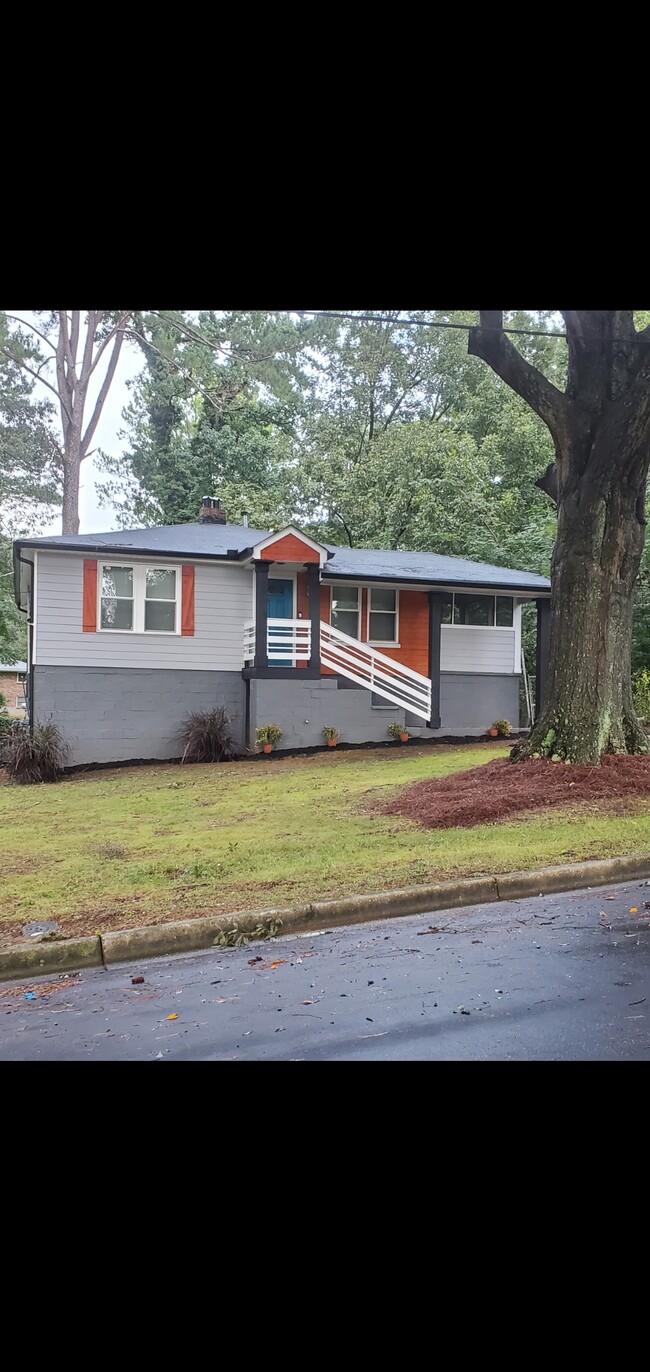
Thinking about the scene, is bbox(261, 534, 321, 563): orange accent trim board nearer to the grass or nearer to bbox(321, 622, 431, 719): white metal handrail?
bbox(321, 622, 431, 719): white metal handrail

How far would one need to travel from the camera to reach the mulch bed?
8.30m

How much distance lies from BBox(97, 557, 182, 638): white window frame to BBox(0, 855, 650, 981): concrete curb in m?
10.6

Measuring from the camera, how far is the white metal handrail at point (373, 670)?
16047 millimetres

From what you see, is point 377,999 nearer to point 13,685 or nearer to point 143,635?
point 143,635

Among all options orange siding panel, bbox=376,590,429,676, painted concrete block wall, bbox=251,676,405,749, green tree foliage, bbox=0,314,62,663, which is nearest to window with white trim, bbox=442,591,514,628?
orange siding panel, bbox=376,590,429,676

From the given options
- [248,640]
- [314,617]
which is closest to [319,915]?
[314,617]

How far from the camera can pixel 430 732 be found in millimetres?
16812

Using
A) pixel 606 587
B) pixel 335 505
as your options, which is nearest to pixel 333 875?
pixel 606 587

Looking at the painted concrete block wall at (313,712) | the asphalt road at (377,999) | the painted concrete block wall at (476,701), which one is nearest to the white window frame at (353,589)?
the painted concrete block wall at (313,712)

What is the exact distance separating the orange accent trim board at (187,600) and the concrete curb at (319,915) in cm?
1059

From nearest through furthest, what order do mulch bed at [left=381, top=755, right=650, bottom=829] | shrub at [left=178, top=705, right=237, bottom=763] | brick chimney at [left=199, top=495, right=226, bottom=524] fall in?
mulch bed at [left=381, top=755, right=650, bottom=829]
shrub at [left=178, top=705, right=237, bottom=763]
brick chimney at [left=199, top=495, right=226, bottom=524]

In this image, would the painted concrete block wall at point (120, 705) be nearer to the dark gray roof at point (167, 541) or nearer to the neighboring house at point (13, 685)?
the dark gray roof at point (167, 541)
